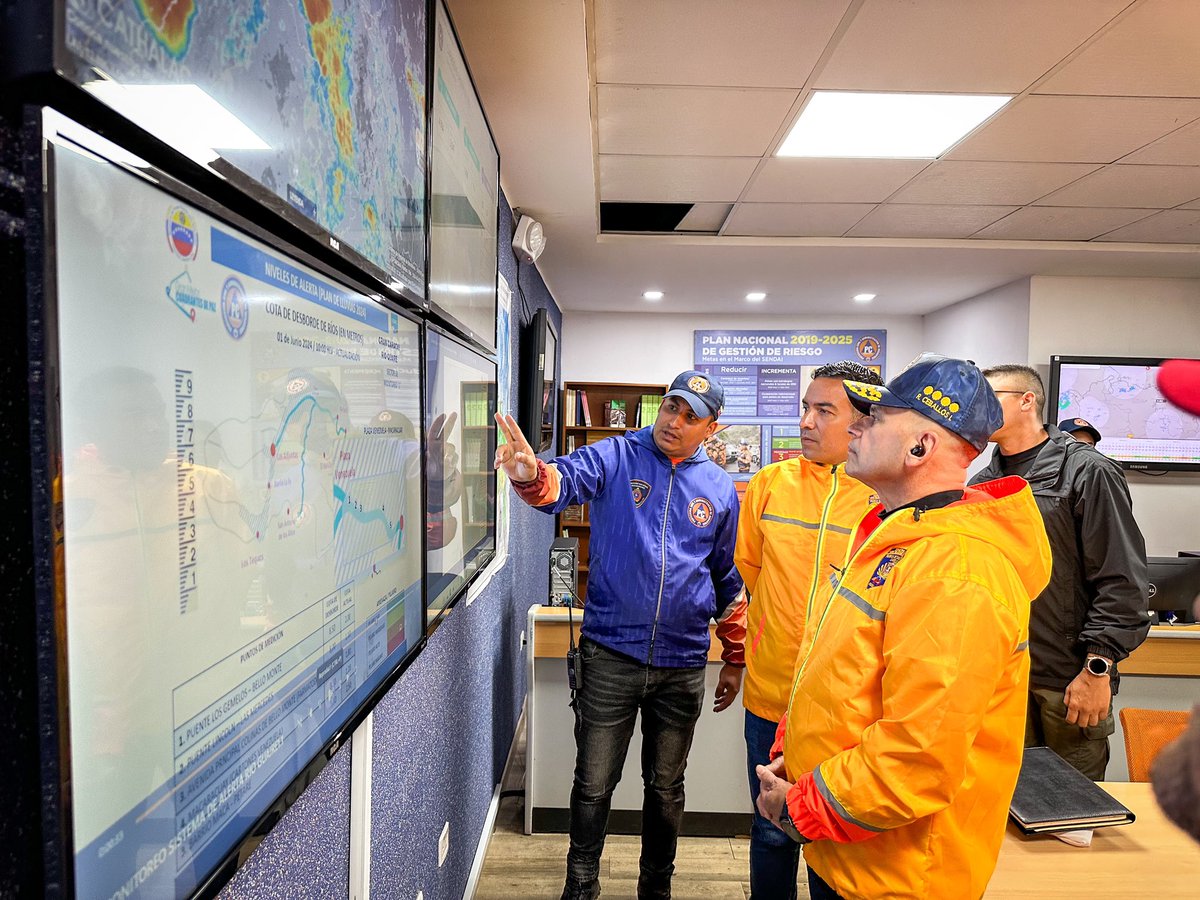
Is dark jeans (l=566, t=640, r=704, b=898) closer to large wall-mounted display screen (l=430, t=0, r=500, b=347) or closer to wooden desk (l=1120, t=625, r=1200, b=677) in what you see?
large wall-mounted display screen (l=430, t=0, r=500, b=347)

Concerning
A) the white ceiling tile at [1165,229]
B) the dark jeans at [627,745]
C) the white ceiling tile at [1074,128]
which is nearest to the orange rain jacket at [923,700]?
the dark jeans at [627,745]

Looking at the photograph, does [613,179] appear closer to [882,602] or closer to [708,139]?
[708,139]

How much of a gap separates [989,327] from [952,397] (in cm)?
416

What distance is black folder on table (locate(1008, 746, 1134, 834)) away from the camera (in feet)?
4.34

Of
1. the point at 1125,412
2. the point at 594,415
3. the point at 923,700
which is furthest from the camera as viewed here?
the point at 594,415

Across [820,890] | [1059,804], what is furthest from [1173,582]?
[820,890]

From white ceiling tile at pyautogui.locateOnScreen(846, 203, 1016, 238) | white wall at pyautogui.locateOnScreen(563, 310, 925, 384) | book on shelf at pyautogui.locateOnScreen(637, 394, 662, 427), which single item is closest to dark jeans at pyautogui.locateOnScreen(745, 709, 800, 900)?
white ceiling tile at pyautogui.locateOnScreen(846, 203, 1016, 238)

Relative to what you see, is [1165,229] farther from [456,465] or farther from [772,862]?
[456,465]

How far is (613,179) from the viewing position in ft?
9.41

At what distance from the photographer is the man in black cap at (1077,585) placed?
204 centimetres

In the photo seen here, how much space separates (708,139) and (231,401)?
2242 millimetres

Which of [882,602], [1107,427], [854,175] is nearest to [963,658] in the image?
[882,602]

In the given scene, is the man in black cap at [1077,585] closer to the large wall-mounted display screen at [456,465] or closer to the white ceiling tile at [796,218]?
the white ceiling tile at [796,218]

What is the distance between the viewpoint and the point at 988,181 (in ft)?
9.15
